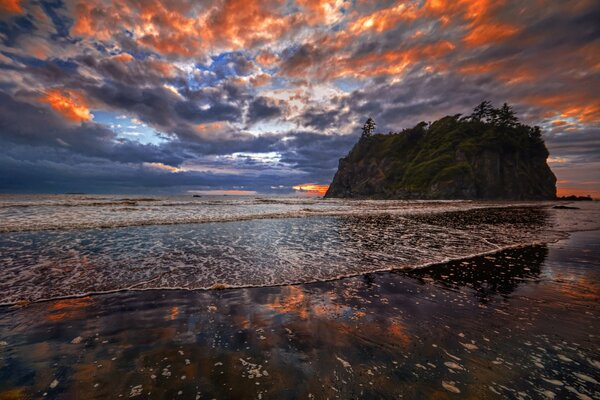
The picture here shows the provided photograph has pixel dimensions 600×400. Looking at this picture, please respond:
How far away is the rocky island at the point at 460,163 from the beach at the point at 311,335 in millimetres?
97485

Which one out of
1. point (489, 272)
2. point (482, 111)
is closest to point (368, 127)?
point (482, 111)

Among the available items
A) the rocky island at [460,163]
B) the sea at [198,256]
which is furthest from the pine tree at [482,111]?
the sea at [198,256]

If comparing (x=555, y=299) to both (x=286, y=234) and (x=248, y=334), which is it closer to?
(x=248, y=334)

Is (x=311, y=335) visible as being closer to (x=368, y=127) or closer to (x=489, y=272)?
(x=489, y=272)

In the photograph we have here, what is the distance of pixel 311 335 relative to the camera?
470cm

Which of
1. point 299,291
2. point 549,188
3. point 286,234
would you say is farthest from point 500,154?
point 299,291

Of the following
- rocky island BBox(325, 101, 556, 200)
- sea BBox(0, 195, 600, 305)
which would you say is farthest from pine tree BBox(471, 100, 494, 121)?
sea BBox(0, 195, 600, 305)

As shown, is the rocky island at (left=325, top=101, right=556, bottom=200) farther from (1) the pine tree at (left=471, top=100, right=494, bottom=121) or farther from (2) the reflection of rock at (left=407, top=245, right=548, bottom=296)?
(2) the reflection of rock at (left=407, top=245, right=548, bottom=296)

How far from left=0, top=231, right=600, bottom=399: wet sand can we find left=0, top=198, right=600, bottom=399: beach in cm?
2

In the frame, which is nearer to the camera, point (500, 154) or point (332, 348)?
point (332, 348)

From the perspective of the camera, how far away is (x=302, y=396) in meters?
3.15

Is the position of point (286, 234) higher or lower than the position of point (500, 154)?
lower

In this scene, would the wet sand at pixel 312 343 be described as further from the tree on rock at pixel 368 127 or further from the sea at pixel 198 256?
the tree on rock at pixel 368 127

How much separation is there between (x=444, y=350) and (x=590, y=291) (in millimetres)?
6159
